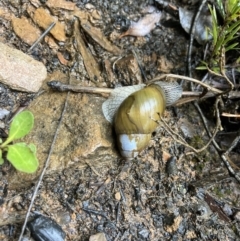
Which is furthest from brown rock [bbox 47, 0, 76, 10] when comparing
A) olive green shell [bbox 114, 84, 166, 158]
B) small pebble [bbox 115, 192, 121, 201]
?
small pebble [bbox 115, 192, 121, 201]

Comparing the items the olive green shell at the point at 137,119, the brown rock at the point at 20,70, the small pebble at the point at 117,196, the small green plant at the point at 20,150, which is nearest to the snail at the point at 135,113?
the olive green shell at the point at 137,119

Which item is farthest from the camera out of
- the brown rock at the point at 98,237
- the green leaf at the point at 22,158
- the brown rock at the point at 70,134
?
the brown rock at the point at 70,134

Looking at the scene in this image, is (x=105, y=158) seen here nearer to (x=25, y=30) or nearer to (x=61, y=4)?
(x=25, y=30)

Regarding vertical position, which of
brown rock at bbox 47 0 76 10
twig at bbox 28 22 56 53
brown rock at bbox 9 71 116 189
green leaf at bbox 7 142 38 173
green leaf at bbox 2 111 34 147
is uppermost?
brown rock at bbox 47 0 76 10

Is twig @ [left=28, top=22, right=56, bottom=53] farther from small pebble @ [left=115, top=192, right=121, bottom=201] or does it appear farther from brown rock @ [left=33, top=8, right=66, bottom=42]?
small pebble @ [left=115, top=192, right=121, bottom=201]

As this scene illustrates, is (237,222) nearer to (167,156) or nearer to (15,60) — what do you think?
(167,156)

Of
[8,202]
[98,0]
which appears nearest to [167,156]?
[8,202]

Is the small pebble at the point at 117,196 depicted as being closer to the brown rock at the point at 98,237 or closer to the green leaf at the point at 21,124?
the brown rock at the point at 98,237
